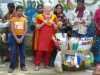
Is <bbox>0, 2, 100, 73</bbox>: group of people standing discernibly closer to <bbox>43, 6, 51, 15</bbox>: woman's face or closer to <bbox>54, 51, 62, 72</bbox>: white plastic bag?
<bbox>43, 6, 51, 15</bbox>: woman's face

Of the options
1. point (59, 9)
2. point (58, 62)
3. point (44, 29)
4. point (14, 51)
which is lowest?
point (58, 62)

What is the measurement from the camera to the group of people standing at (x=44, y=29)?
11539 mm

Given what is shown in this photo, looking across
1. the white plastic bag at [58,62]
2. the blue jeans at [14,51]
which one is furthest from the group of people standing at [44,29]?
the white plastic bag at [58,62]

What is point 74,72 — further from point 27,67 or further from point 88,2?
point 88,2

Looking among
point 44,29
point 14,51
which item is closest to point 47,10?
point 44,29

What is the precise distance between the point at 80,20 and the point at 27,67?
1874 millimetres

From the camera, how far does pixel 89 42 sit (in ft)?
39.7

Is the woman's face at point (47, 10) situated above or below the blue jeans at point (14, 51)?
above

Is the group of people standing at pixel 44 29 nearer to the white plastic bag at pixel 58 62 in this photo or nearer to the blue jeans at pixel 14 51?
the blue jeans at pixel 14 51

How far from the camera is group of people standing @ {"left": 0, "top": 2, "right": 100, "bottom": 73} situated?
1154 cm

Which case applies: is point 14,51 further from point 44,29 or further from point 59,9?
point 59,9

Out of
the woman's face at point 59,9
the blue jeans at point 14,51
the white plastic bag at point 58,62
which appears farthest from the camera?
the woman's face at point 59,9

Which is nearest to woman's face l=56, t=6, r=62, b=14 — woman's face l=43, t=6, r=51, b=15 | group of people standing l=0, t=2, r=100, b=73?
group of people standing l=0, t=2, r=100, b=73

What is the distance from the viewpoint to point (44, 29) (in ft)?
38.7
